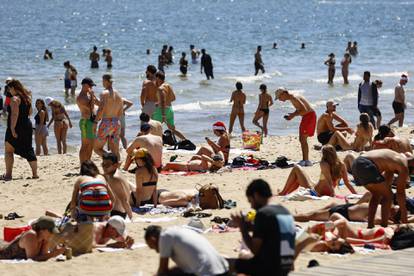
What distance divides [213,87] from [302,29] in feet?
147

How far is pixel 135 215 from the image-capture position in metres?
11.4

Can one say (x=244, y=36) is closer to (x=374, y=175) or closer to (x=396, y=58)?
(x=396, y=58)

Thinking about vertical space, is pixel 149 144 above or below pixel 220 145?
above

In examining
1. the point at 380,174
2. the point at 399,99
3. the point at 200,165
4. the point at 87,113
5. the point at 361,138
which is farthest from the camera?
the point at 399,99

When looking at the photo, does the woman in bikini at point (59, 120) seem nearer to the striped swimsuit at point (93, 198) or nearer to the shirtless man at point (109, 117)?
the shirtless man at point (109, 117)

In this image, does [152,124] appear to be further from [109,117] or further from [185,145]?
[185,145]

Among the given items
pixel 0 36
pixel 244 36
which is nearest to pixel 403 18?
pixel 244 36

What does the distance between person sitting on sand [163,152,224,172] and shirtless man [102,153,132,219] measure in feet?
13.1

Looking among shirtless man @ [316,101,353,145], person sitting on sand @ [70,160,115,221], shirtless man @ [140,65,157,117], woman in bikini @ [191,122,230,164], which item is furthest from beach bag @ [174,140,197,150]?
person sitting on sand @ [70,160,115,221]

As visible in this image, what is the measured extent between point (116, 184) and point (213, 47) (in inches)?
1862

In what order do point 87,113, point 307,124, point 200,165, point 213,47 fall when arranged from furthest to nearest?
point 213,47
point 307,124
point 200,165
point 87,113

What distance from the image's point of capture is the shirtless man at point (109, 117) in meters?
13.7

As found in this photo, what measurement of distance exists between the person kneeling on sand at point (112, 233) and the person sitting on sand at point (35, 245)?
1.45 ft

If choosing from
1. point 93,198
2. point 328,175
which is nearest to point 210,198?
point 328,175
